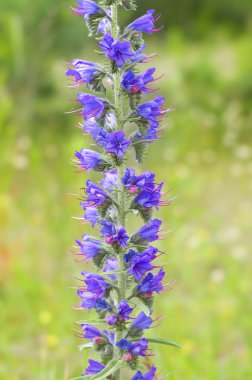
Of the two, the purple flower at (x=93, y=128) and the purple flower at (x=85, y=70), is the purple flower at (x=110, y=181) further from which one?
the purple flower at (x=85, y=70)

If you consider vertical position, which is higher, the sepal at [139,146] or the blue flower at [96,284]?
the sepal at [139,146]

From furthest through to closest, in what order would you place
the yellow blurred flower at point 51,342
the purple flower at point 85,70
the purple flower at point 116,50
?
the yellow blurred flower at point 51,342, the purple flower at point 85,70, the purple flower at point 116,50

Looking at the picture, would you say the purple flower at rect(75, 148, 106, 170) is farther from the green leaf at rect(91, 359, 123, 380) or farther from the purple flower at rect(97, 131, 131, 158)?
the green leaf at rect(91, 359, 123, 380)

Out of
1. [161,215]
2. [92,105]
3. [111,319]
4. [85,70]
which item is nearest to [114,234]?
[111,319]

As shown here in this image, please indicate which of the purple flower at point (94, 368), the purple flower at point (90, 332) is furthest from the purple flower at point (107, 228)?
the purple flower at point (94, 368)

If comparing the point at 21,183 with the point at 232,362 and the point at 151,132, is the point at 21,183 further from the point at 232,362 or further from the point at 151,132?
the point at 151,132

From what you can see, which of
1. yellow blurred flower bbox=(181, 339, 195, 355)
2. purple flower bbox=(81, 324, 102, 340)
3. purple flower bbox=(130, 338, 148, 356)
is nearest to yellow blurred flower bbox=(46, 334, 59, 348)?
yellow blurred flower bbox=(181, 339, 195, 355)

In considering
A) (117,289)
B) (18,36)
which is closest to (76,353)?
(117,289)
